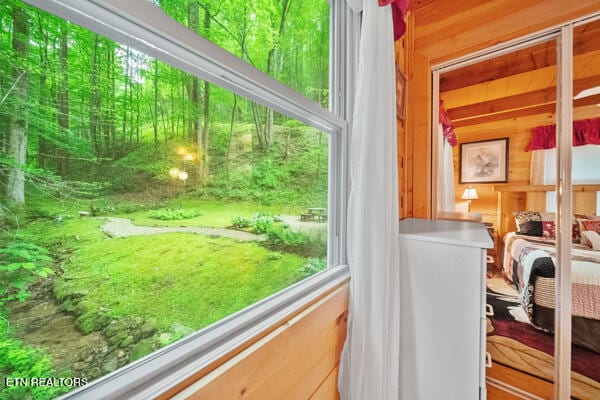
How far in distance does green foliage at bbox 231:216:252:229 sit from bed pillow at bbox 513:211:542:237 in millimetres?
1905

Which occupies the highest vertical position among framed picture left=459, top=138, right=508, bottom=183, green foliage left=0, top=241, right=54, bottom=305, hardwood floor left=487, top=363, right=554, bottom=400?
framed picture left=459, top=138, right=508, bottom=183

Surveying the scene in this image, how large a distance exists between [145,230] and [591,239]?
7.37ft

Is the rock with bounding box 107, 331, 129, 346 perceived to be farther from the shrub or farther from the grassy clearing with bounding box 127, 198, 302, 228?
the shrub

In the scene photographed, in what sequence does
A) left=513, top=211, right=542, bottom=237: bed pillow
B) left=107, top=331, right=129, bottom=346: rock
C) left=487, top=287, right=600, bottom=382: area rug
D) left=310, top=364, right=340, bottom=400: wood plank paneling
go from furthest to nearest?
1. left=513, top=211, right=542, bottom=237: bed pillow
2. left=487, top=287, right=600, bottom=382: area rug
3. left=310, top=364, right=340, bottom=400: wood plank paneling
4. left=107, top=331, right=129, bottom=346: rock

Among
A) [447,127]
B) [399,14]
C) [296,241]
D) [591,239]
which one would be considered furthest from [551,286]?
[399,14]

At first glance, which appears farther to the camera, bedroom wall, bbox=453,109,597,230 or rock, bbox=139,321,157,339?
bedroom wall, bbox=453,109,597,230

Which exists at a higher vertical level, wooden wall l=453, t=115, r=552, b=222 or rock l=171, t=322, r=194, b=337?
wooden wall l=453, t=115, r=552, b=222

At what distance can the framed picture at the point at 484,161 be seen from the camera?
6.48 ft

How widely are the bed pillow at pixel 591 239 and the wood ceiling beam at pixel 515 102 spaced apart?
83 centimetres

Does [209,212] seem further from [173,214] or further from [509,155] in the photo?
[509,155]

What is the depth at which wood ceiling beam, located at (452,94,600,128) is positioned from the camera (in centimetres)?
135

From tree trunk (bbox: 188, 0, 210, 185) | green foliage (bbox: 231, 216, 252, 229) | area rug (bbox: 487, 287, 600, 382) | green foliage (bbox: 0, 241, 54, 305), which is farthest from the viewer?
area rug (bbox: 487, 287, 600, 382)

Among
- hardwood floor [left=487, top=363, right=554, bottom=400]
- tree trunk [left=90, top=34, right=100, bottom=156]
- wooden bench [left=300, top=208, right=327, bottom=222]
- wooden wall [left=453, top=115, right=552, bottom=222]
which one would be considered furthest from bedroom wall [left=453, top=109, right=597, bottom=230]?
tree trunk [left=90, top=34, right=100, bottom=156]

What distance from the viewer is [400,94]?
1.61 meters
